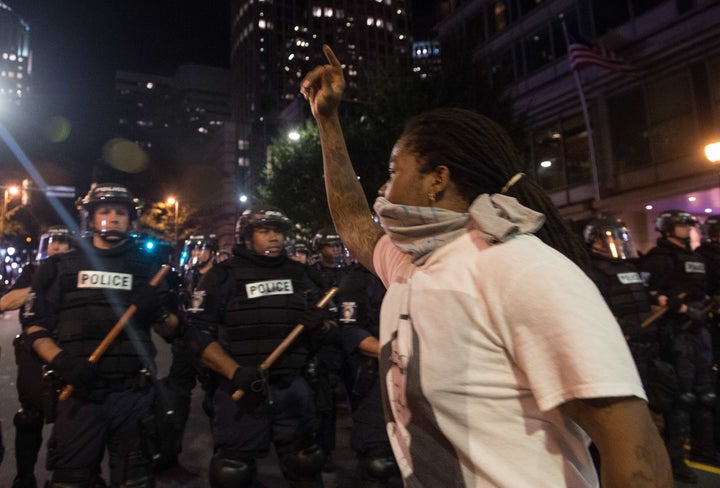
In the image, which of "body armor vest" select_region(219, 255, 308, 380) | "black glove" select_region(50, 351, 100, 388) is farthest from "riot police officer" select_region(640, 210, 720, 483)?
"black glove" select_region(50, 351, 100, 388)

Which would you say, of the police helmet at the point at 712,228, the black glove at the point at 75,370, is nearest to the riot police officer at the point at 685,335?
the police helmet at the point at 712,228

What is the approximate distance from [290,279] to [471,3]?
1032 inches

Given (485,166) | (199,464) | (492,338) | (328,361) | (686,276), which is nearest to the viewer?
(492,338)

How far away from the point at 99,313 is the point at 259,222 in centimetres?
140

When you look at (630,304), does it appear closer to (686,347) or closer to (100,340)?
(686,347)

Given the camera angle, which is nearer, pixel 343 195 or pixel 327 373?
pixel 343 195

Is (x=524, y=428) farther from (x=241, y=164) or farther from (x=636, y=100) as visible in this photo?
(x=241, y=164)

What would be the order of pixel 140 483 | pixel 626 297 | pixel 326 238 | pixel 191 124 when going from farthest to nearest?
pixel 191 124 < pixel 326 238 < pixel 626 297 < pixel 140 483

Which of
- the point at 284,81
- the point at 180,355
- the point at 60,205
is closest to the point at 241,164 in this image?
the point at 284,81

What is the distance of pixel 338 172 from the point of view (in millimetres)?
2244

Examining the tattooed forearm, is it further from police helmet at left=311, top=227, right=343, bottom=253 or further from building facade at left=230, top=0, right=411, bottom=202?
building facade at left=230, top=0, right=411, bottom=202

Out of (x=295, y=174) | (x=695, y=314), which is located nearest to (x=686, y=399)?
(x=695, y=314)

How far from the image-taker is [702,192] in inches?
626

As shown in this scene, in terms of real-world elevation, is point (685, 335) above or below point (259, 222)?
below
